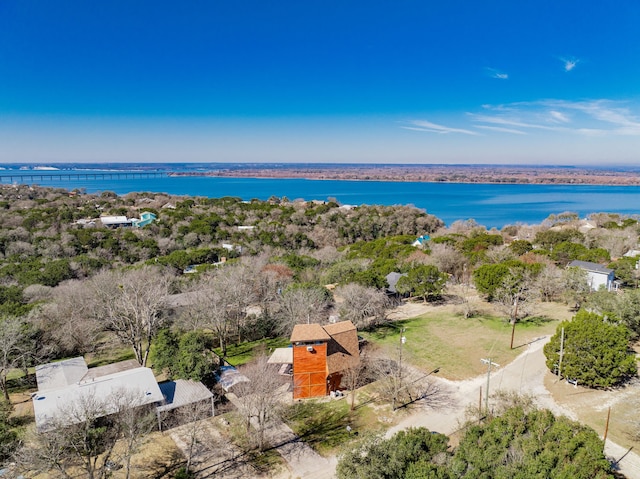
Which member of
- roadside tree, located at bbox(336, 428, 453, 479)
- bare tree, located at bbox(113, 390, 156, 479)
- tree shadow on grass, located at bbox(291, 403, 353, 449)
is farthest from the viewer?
tree shadow on grass, located at bbox(291, 403, 353, 449)

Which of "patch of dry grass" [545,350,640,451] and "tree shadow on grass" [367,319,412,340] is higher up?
"patch of dry grass" [545,350,640,451]

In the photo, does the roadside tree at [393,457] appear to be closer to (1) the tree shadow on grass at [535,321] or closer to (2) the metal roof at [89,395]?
(2) the metal roof at [89,395]

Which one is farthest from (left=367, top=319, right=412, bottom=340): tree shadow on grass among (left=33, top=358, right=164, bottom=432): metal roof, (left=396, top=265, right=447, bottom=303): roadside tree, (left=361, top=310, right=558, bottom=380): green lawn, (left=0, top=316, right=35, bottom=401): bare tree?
(left=0, top=316, right=35, bottom=401): bare tree

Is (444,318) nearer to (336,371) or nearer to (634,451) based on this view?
(336,371)

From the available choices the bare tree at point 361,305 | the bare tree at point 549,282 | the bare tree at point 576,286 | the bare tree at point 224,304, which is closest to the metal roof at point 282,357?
the bare tree at point 224,304

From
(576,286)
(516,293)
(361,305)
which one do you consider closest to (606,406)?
(516,293)

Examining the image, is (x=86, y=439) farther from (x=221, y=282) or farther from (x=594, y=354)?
(x=594, y=354)

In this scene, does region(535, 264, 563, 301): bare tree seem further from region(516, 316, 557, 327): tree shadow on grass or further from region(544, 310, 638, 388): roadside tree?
region(544, 310, 638, 388): roadside tree

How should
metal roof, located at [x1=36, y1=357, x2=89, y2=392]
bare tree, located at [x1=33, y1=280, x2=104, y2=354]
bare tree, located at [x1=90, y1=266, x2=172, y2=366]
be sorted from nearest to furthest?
metal roof, located at [x1=36, y1=357, x2=89, y2=392] < bare tree, located at [x1=90, y1=266, x2=172, y2=366] < bare tree, located at [x1=33, y1=280, x2=104, y2=354]

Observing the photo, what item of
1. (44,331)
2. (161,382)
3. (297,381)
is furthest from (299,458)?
(44,331)
